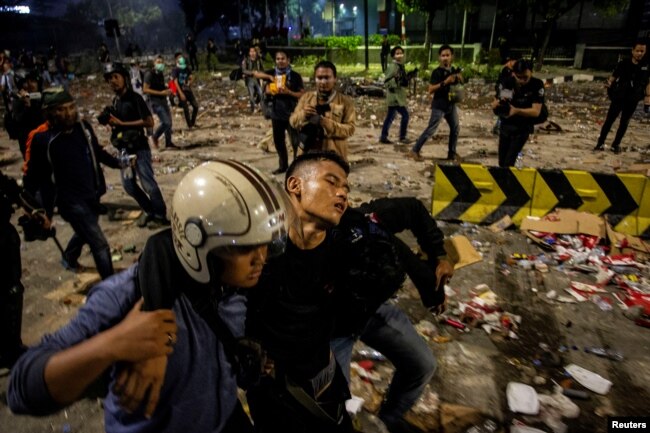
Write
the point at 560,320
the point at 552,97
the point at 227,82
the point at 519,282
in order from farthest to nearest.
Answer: the point at 227,82
the point at 552,97
the point at 519,282
the point at 560,320

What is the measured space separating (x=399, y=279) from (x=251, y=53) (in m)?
9.90

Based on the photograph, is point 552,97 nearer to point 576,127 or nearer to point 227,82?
point 576,127

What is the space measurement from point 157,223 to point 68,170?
7.30 feet

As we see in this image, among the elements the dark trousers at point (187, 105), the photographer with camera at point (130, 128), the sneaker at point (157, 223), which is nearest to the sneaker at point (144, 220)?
the sneaker at point (157, 223)

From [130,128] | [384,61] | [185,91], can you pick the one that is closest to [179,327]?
[130,128]

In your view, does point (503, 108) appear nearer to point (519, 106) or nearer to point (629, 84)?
point (519, 106)

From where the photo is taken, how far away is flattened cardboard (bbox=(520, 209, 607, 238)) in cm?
468

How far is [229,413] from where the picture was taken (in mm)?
1514

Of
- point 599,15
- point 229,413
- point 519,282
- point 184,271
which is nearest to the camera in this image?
point 184,271

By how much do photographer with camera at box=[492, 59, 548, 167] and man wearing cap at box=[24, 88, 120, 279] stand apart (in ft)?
17.5

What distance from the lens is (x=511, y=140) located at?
231 inches

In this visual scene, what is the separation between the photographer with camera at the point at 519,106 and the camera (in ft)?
17.8

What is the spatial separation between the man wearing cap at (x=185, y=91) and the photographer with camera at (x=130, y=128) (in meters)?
5.10

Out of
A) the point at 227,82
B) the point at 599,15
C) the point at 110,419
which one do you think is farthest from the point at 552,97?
the point at 599,15
